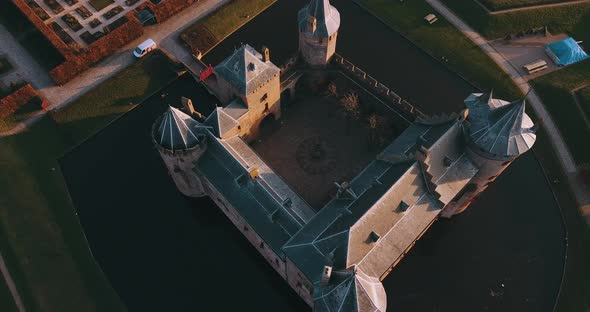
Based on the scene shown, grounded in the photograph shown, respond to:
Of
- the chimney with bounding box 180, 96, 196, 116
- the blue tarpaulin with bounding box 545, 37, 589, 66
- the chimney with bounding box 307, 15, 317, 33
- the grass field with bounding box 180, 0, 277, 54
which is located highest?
the grass field with bounding box 180, 0, 277, 54

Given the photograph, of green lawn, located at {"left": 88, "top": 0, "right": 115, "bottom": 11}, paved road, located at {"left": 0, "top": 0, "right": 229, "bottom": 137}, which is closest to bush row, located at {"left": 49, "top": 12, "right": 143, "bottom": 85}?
paved road, located at {"left": 0, "top": 0, "right": 229, "bottom": 137}

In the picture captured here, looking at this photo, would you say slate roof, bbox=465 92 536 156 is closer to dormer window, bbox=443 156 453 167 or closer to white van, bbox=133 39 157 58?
dormer window, bbox=443 156 453 167

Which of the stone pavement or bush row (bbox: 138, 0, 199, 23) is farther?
bush row (bbox: 138, 0, 199, 23)

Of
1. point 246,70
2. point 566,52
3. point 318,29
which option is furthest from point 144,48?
point 566,52

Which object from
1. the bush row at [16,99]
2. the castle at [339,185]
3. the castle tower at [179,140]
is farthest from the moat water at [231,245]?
the bush row at [16,99]

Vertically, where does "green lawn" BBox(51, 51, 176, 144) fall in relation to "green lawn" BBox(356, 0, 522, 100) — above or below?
above

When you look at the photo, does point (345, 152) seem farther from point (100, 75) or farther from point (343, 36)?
point (100, 75)

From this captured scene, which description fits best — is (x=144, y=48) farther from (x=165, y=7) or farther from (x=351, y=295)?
(x=351, y=295)

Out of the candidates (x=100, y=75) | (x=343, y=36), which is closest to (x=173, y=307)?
(x=100, y=75)
